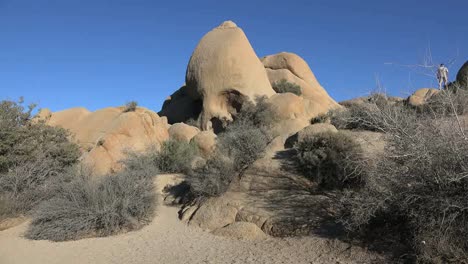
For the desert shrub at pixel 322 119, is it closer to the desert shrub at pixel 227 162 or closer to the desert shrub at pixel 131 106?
the desert shrub at pixel 227 162

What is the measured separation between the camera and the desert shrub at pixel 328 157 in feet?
36.3

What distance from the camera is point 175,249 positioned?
9.22 meters

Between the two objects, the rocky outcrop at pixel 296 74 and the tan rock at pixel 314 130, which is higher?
the rocky outcrop at pixel 296 74

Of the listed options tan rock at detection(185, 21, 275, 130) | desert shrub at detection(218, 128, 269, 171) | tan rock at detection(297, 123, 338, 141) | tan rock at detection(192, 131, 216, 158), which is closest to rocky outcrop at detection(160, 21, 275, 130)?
tan rock at detection(185, 21, 275, 130)

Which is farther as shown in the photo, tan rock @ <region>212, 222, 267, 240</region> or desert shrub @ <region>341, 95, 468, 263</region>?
tan rock @ <region>212, 222, 267, 240</region>

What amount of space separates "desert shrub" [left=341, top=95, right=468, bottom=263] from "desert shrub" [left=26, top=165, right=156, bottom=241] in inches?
229

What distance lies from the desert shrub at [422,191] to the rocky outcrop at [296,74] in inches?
866

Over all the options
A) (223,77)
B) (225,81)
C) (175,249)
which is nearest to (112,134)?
(225,81)

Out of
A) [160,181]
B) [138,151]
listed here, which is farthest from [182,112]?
[160,181]

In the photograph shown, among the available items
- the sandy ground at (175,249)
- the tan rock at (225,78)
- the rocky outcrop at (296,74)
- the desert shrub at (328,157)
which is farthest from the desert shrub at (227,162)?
the rocky outcrop at (296,74)

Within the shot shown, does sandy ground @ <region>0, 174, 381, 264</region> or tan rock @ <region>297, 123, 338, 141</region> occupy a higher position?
tan rock @ <region>297, 123, 338, 141</region>

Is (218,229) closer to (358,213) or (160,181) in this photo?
(358,213)

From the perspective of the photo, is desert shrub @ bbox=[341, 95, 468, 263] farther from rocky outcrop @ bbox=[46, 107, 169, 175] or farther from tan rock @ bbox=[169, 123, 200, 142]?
tan rock @ bbox=[169, 123, 200, 142]

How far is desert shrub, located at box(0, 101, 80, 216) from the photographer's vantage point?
12.9m
